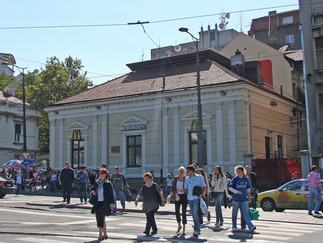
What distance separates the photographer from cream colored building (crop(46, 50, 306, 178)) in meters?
26.9

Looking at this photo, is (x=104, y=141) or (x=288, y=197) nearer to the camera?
(x=288, y=197)

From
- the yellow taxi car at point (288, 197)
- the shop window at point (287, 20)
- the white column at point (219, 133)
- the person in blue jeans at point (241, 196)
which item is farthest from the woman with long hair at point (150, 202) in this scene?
the shop window at point (287, 20)

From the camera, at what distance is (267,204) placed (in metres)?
18.1

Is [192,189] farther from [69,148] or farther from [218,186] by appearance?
[69,148]

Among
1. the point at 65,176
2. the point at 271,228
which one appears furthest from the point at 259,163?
the point at 271,228

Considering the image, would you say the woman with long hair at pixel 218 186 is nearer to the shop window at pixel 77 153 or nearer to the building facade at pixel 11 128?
the shop window at pixel 77 153

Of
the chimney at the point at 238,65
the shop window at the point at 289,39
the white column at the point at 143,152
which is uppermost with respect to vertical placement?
the shop window at the point at 289,39

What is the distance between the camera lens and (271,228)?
39.4 ft

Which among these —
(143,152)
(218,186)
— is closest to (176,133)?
(143,152)

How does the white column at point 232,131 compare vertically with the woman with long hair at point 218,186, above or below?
above

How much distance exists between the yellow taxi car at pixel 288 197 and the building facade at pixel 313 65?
9.55 m

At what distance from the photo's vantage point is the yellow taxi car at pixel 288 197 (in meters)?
17.3

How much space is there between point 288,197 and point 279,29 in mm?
45824

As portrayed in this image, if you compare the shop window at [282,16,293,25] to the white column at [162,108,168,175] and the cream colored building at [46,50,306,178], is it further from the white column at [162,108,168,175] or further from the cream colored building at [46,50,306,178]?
the white column at [162,108,168,175]
